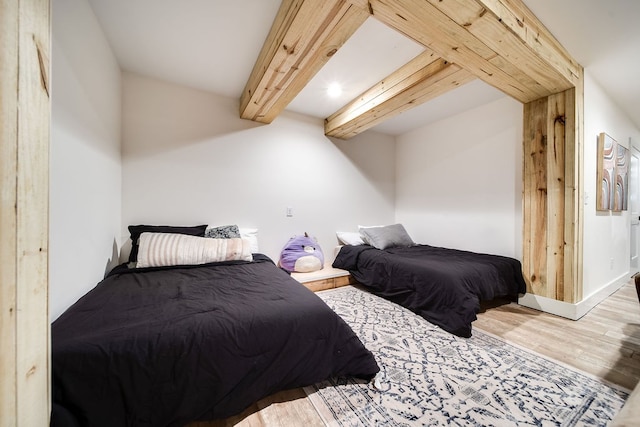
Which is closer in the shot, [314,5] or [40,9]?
[40,9]

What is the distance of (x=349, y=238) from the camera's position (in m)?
3.37

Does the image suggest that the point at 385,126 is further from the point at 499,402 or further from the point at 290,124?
the point at 499,402

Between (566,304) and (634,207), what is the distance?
278cm

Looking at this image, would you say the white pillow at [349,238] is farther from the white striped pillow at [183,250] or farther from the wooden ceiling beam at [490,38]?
the wooden ceiling beam at [490,38]

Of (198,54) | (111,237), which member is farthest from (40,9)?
(111,237)

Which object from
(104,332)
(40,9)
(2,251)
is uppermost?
(40,9)

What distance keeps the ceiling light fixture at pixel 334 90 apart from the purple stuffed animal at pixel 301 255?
1.76 meters

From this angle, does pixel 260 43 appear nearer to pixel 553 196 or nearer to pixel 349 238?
pixel 349 238

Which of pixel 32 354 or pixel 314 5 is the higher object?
pixel 314 5

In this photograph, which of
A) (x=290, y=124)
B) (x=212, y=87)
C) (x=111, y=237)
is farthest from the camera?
(x=290, y=124)

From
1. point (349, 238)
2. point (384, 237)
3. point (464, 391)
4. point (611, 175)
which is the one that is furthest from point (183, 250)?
Result: point (611, 175)

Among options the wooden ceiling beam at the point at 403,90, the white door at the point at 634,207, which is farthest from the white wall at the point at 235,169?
the white door at the point at 634,207

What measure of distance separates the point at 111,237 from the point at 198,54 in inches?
69.3

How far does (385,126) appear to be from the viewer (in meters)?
3.72
